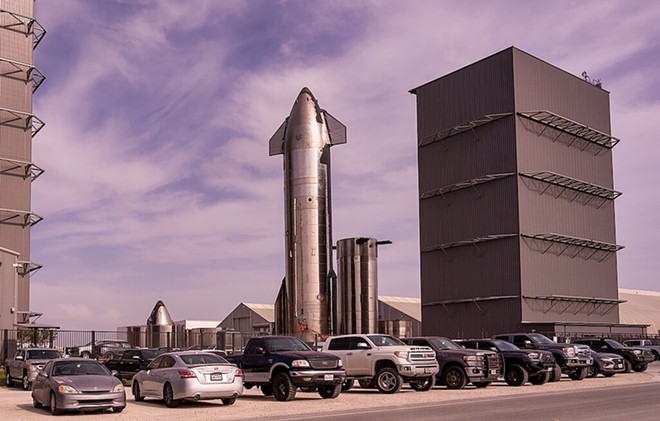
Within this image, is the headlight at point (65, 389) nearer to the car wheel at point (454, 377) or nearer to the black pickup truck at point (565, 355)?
the car wheel at point (454, 377)

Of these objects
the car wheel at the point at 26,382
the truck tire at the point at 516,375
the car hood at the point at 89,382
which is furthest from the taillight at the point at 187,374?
the truck tire at the point at 516,375

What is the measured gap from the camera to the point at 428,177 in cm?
7025

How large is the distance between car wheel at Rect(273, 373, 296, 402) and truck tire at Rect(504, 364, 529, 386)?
10.3 m

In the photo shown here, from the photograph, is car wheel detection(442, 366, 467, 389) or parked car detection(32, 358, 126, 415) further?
car wheel detection(442, 366, 467, 389)

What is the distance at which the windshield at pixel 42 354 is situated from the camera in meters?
33.6

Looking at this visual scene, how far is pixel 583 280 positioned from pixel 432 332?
12.6 meters

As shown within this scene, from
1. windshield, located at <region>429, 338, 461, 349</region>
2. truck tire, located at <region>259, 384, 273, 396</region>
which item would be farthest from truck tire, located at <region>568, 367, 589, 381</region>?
truck tire, located at <region>259, 384, 273, 396</region>

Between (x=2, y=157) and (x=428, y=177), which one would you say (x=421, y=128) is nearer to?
(x=428, y=177)

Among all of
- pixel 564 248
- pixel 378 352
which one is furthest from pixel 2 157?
pixel 378 352

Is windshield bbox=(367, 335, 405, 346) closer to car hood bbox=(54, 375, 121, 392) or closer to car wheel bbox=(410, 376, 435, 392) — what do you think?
car wheel bbox=(410, 376, 435, 392)

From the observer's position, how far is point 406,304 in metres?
98.9

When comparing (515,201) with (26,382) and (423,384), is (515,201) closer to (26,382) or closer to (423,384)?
(423,384)

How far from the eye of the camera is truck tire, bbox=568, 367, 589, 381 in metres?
35.8

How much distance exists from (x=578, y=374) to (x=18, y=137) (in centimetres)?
4976
